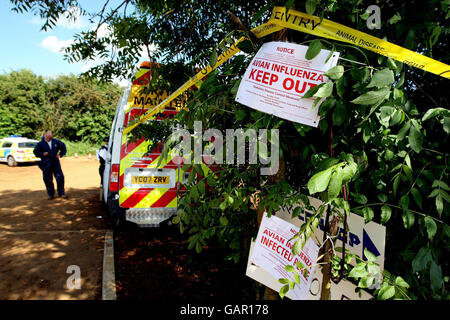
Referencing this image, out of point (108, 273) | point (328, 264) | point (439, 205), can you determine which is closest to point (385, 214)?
point (439, 205)

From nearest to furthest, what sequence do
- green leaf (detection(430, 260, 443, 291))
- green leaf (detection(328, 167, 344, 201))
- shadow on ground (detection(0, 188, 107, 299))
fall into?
1. green leaf (detection(328, 167, 344, 201))
2. green leaf (detection(430, 260, 443, 291))
3. shadow on ground (detection(0, 188, 107, 299))

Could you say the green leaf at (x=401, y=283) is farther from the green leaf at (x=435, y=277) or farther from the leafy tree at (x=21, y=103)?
the leafy tree at (x=21, y=103)

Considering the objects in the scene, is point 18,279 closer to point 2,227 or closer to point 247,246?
point 2,227

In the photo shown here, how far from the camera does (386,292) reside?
3.52ft

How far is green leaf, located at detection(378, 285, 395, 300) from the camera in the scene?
3.48 feet

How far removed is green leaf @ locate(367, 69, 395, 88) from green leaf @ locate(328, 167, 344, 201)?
316mm

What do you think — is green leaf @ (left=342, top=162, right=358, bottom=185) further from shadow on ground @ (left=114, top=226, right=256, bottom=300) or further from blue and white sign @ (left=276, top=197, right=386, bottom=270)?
shadow on ground @ (left=114, top=226, right=256, bottom=300)

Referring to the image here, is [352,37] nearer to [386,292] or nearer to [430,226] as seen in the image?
[430,226]

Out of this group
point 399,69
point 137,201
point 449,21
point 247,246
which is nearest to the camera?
point 399,69

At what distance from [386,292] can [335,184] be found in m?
0.45

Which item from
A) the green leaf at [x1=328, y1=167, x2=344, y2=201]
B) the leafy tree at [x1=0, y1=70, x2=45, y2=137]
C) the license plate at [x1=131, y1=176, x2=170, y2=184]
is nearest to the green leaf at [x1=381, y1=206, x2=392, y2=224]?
the green leaf at [x1=328, y1=167, x2=344, y2=201]

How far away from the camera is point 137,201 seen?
205 inches

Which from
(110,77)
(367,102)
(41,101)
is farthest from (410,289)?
(41,101)

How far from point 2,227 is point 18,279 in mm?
2868
